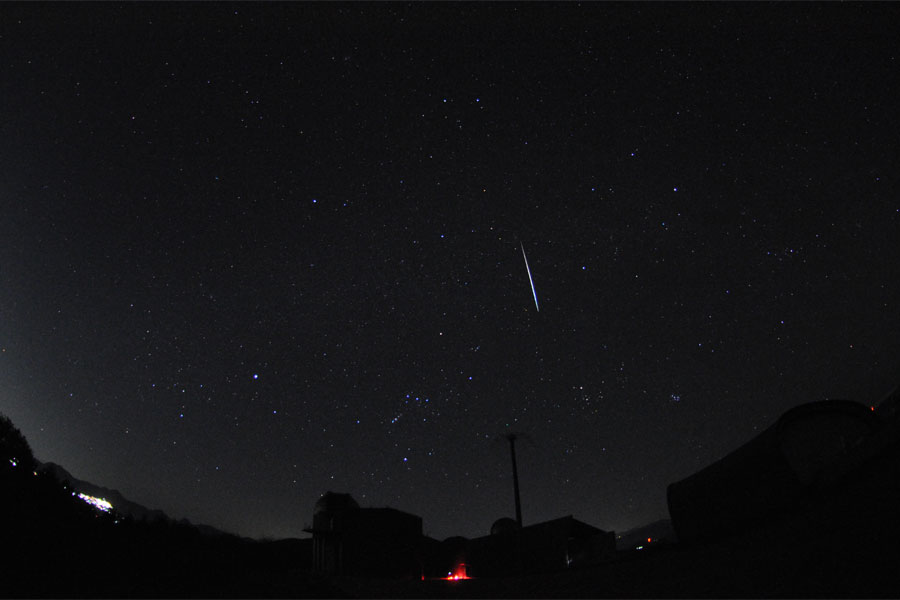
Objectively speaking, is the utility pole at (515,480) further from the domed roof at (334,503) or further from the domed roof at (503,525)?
the domed roof at (334,503)

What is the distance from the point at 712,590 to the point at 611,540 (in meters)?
19.7

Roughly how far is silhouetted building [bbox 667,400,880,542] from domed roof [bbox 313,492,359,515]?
20.1 metres

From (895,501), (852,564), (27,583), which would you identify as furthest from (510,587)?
(27,583)

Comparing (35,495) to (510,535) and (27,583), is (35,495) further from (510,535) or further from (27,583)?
(510,535)

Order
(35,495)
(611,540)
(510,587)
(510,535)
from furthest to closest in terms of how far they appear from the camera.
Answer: (611,540) < (510,535) < (35,495) < (510,587)

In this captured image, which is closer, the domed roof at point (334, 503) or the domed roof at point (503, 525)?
the domed roof at point (334, 503)

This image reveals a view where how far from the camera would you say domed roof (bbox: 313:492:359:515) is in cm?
2696

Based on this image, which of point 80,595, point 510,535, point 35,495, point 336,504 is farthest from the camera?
point 336,504

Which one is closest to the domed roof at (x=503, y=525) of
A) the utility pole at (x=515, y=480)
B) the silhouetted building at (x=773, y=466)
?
the utility pole at (x=515, y=480)

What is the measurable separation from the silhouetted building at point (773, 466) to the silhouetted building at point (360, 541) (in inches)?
772

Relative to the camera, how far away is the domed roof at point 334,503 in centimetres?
2696

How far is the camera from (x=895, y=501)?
6680 millimetres

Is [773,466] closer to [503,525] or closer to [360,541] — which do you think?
[503,525]

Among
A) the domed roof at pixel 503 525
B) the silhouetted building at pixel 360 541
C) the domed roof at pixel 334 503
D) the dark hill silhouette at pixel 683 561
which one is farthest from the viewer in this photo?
the domed roof at pixel 503 525
